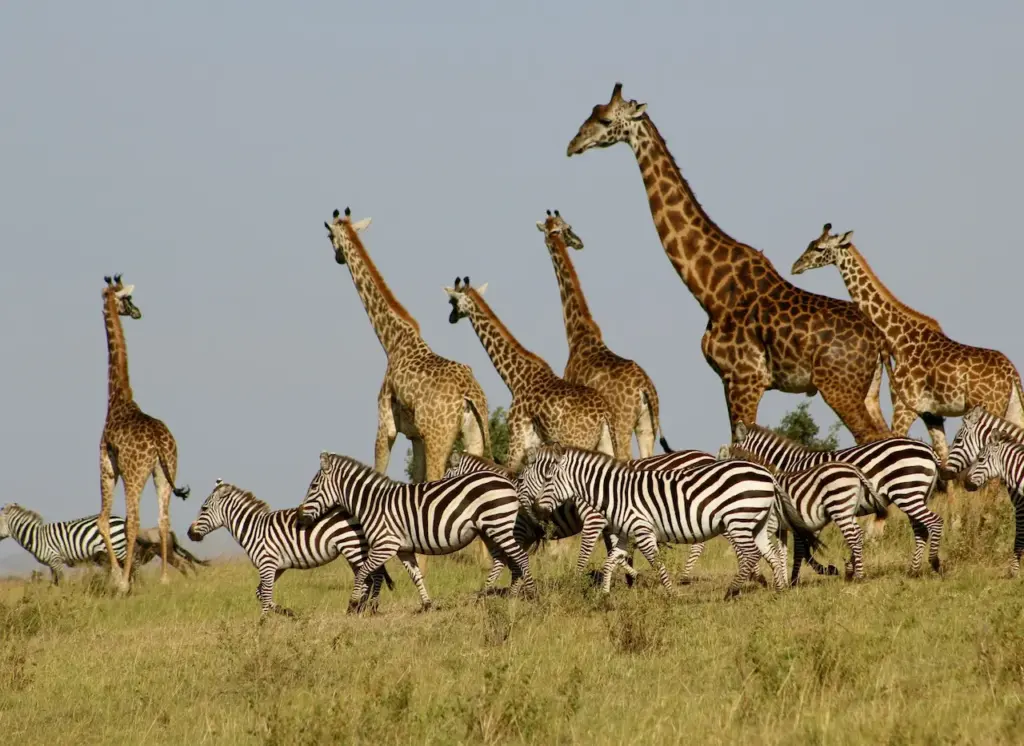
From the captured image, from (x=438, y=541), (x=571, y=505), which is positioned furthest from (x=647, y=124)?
(x=438, y=541)

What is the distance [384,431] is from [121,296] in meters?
6.01

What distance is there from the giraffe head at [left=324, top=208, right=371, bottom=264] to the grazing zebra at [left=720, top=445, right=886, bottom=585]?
9.15 metres

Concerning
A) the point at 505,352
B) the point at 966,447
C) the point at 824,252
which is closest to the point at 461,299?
the point at 505,352

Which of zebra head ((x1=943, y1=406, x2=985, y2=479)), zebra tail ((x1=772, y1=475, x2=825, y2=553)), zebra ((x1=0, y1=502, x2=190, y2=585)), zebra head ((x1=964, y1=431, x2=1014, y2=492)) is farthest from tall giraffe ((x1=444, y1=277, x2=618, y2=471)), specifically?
zebra ((x1=0, y1=502, x2=190, y2=585))

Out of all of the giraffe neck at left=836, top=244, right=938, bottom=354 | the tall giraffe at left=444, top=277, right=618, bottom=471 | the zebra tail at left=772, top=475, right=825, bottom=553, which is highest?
the giraffe neck at left=836, top=244, right=938, bottom=354

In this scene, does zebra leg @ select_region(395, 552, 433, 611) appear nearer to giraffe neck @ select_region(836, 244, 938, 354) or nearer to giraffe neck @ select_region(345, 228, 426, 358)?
giraffe neck @ select_region(345, 228, 426, 358)

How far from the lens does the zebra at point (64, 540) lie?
19734mm

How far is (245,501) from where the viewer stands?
553 inches

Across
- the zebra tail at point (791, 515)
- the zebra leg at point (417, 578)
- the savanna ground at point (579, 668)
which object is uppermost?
the zebra tail at point (791, 515)

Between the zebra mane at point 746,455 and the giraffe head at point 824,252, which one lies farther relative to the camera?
the giraffe head at point 824,252

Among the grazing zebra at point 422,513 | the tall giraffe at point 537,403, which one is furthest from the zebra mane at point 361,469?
the tall giraffe at point 537,403

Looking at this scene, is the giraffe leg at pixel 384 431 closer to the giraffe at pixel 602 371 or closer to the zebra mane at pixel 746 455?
the giraffe at pixel 602 371

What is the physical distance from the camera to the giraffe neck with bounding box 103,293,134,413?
20.6 m

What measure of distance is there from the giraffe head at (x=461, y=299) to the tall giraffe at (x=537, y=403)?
174 millimetres
